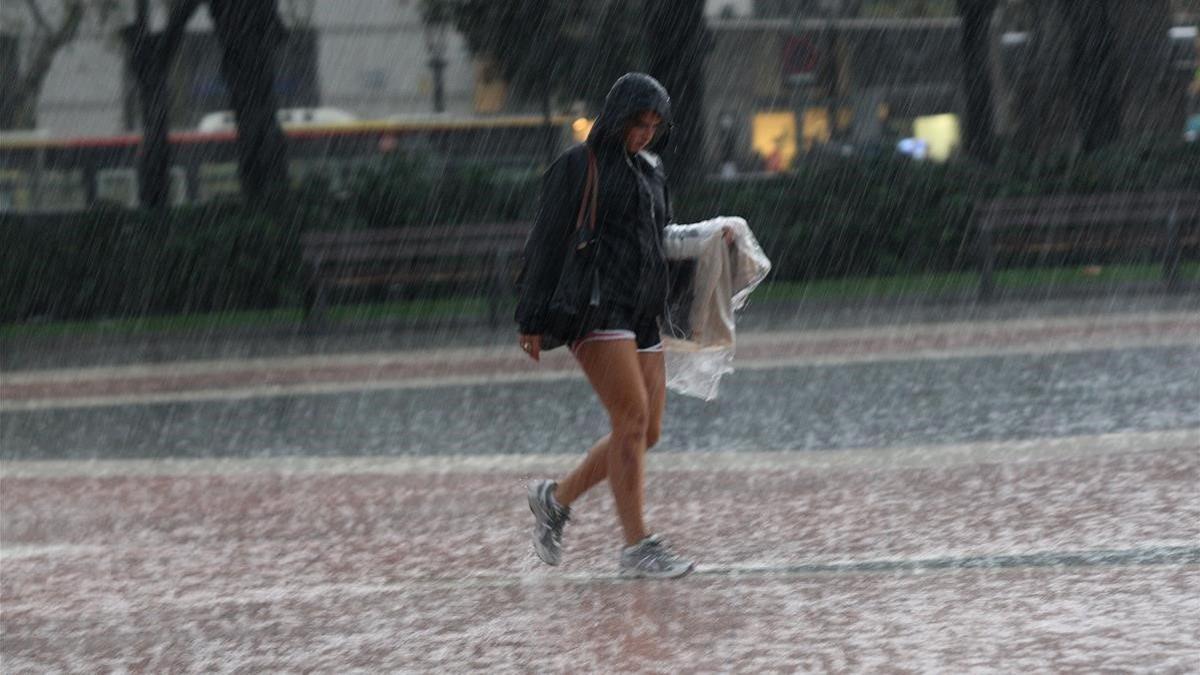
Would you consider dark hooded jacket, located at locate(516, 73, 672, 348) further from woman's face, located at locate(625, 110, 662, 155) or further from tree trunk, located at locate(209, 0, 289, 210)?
tree trunk, located at locate(209, 0, 289, 210)

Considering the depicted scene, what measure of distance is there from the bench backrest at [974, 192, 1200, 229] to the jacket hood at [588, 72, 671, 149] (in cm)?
1374

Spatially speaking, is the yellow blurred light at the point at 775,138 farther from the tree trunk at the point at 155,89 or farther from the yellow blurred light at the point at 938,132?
the tree trunk at the point at 155,89

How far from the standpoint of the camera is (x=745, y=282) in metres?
7.00

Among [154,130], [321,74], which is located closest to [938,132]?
[321,74]

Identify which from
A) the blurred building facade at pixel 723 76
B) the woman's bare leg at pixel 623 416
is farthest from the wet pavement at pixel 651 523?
the blurred building facade at pixel 723 76

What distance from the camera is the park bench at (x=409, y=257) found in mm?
20359

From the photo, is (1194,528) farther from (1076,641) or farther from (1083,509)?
(1076,641)

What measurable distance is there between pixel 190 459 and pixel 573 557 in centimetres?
412

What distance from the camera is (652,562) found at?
6816 mm

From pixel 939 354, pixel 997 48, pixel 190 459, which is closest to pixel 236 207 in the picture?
pixel 939 354

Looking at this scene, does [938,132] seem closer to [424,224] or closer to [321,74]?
[321,74]

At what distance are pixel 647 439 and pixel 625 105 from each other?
3.76 ft

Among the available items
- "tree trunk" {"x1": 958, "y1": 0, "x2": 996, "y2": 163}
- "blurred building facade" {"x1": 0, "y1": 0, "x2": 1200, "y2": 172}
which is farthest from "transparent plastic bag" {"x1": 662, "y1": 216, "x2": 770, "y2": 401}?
"blurred building facade" {"x1": 0, "y1": 0, "x2": 1200, "y2": 172}

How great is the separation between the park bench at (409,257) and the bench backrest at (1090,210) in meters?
4.40
